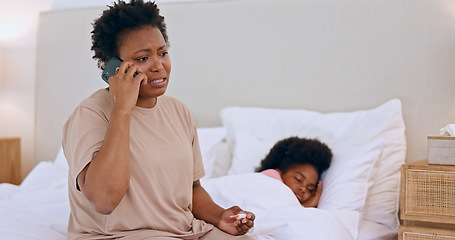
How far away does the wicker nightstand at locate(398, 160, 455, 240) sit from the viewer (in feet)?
5.32

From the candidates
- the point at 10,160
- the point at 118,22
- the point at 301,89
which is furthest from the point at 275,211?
the point at 10,160

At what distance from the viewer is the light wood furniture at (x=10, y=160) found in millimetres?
2984

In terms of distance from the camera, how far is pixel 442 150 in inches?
65.8

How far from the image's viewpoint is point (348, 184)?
197 cm

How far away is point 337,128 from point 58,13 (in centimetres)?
197

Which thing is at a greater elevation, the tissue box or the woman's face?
the woman's face

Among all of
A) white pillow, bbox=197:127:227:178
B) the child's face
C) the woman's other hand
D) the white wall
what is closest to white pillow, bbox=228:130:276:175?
white pillow, bbox=197:127:227:178

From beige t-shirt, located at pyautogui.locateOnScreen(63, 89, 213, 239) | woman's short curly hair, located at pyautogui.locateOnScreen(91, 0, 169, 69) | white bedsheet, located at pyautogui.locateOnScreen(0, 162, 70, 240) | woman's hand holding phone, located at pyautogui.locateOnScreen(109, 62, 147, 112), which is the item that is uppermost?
woman's short curly hair, located at pyautogui.locateOnScreen(91, 0, 169, 69)

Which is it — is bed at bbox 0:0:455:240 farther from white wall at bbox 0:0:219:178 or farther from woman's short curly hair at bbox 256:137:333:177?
white wall at bbox 0:0:219:178

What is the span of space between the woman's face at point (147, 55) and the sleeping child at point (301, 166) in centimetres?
85

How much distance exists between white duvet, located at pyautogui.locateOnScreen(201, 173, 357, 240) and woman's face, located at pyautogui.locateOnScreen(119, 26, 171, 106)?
539 mm

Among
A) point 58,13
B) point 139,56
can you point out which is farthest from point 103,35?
point 58,13

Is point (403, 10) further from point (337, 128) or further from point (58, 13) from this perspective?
point (58, 13)

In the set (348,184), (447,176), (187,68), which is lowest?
(348,184)
